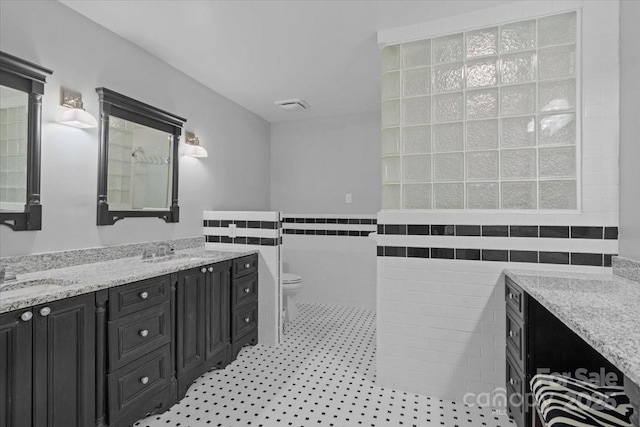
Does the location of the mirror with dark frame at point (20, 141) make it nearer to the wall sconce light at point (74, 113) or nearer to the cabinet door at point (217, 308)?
the wall sconce light at point (74, 113)

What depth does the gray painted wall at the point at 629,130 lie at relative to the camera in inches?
64.8

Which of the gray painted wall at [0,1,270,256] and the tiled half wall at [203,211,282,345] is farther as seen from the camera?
the tiled half wall at [203,211,282,345]

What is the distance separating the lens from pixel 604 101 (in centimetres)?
182

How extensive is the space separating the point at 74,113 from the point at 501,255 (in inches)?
106

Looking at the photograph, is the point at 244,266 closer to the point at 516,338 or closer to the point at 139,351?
the point at 139,351

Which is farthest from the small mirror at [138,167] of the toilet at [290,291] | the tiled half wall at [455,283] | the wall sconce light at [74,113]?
the tiled half wall at [455,283]

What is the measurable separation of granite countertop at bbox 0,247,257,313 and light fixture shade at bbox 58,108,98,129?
873 millimetres

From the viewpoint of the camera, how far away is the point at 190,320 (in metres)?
2.16

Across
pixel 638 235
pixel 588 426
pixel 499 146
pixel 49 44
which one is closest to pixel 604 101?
pixel 499 146

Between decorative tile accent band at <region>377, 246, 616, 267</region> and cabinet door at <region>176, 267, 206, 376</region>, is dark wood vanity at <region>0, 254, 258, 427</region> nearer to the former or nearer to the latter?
cabinet door at <region>176, 267, 206, 376</region>

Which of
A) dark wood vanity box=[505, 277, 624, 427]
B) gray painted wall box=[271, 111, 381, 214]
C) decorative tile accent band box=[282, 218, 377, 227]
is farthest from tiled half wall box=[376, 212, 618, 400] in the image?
gray painted wall box=[271, 111, 381, 214]

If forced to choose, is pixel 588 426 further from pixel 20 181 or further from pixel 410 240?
pixel 20 181

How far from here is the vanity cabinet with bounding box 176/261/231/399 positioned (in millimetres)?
2084

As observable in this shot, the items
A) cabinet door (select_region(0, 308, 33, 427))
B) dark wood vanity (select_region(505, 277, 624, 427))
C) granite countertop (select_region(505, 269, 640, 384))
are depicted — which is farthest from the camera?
dark wood vanity (select_region(505, 277, 624, 427))
